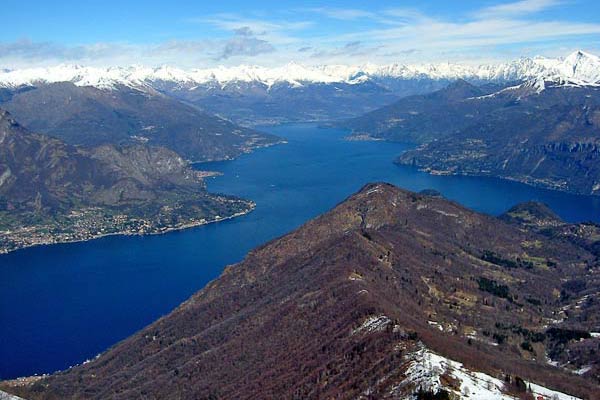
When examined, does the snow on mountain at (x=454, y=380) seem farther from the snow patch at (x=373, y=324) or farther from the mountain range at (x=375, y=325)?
the snow patch at (x=373, y=324)

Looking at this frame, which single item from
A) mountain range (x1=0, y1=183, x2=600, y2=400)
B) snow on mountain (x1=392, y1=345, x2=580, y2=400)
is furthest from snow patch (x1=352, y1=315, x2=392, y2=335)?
snow on mountain (x1=392, y1=345, x2=580, y2=400)

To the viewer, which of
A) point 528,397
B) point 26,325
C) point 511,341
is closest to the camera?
point 528,397

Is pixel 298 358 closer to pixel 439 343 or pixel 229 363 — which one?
pixel 229 363

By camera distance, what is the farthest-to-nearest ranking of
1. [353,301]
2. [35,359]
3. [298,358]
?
1. [35,359]
2. [353,301]
3. [298,358]

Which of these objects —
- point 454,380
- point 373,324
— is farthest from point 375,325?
point 454,380

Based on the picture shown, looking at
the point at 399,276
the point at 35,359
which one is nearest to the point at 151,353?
the point at 35,359
